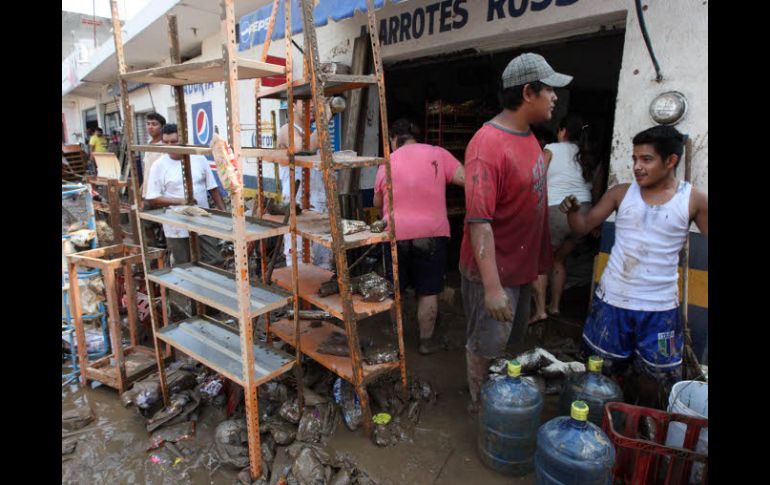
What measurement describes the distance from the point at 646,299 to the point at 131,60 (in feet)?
43.2

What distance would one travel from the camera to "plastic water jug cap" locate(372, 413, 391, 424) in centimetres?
299

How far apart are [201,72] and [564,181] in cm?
314

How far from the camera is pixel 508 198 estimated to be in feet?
8.56

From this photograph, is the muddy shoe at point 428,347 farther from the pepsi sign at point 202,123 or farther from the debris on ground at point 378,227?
the pepsi sign at point 202,123

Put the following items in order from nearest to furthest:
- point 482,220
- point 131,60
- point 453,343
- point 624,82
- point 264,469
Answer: point 482,220 < point 264,469 < point 624,82 < point 453,343 < point 131,60

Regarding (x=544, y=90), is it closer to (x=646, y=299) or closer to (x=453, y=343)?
(x=646, y=299)

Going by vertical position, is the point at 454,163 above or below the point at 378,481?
above

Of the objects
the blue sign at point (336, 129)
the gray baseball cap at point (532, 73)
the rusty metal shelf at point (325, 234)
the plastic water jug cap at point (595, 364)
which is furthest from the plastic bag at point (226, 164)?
the blue sign at point (336, 129)

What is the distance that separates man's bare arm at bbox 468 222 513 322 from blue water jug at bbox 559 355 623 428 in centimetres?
65

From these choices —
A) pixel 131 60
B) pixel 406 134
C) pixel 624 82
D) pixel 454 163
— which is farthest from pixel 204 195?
pixel 131 60

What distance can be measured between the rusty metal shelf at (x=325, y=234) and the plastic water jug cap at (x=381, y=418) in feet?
3.99

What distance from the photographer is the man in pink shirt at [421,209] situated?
3.75 metres

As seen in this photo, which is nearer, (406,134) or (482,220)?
(482,220)

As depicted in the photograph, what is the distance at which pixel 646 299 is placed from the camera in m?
2.57
